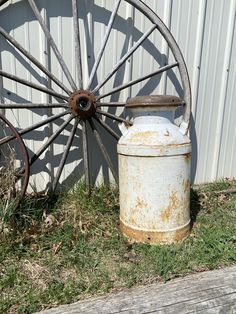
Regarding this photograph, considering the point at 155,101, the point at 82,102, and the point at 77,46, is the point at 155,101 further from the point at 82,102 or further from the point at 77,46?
the point at 77,46

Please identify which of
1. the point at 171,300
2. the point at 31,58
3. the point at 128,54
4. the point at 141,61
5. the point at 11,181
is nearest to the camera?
the point at 171,300

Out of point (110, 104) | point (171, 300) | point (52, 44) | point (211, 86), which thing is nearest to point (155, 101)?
point (110, 104)

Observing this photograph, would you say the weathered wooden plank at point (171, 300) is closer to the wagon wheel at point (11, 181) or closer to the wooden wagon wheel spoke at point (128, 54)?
the wagon wheel at point (11, 181)

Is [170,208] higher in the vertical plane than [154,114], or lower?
lower

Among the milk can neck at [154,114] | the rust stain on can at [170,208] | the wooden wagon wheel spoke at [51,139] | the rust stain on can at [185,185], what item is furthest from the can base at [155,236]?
the wooden wagon wheel spoke at [51,139]

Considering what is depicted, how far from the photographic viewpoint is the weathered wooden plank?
1803mm

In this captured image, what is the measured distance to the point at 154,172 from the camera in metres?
2.39

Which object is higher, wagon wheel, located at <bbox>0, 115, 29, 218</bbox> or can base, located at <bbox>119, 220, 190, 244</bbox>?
wagon wheel, located at <bbox>0, 115, 29, 218</bbox>

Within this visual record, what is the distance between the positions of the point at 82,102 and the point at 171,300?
157cm

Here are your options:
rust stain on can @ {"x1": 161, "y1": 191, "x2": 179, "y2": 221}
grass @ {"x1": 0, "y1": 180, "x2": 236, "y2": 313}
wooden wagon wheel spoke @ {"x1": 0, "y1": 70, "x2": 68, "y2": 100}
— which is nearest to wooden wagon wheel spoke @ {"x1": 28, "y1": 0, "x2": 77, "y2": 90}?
wooden wagon wheel spoke @ {"x1": 0, "y1": 70, "x2": 68, "y2": 100}

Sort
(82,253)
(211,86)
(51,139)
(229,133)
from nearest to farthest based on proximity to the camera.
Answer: (82,253), (51,139), (211,86), (229,133)

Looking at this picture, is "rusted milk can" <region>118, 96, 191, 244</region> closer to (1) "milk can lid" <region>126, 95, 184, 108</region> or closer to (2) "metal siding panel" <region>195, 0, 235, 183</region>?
(1) "milk can lid" <region>126, 95, 184, 108</region>

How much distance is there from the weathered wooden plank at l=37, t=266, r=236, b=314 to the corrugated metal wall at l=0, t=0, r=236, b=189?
1.39 m

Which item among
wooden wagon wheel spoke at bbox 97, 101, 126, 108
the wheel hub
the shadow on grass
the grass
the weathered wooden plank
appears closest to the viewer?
the weathered wooden plank
